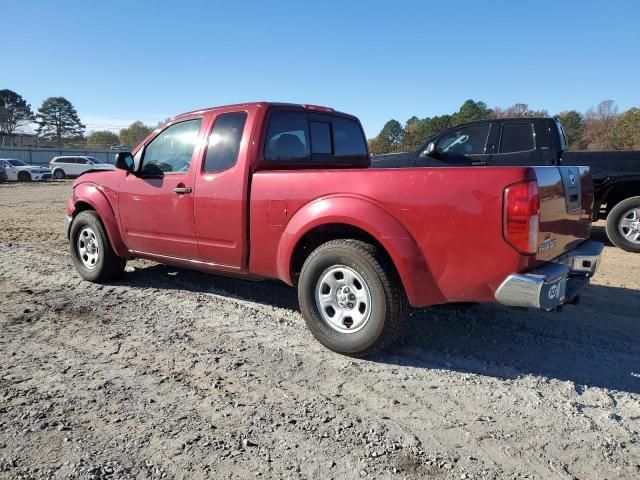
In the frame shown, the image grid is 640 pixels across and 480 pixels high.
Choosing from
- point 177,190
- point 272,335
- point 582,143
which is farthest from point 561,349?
point 582,143

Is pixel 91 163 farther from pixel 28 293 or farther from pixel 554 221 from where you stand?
pixel 554 221

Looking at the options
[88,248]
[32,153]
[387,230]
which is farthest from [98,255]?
[32,153]

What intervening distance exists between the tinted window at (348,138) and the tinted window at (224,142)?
114cm

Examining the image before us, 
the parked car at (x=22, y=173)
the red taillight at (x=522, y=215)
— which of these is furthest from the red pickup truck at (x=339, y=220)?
the parked car at (x=22, y=173)

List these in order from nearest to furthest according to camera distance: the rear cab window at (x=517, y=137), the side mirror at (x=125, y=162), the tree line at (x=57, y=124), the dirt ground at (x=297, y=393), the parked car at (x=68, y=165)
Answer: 1. the dirt ground at (x=297, y=393)
2. the side mirror at (x=125, y=162)
3. the rear cab window at (x=517, y=137)
4. the parked car at (x=68, y=165)
5. the tree line at (x=57, y=124)

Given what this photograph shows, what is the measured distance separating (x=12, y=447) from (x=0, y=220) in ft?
36.7

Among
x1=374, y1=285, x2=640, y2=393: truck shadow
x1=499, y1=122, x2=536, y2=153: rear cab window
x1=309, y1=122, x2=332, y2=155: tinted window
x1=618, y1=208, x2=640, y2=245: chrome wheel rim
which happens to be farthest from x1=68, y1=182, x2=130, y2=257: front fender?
x1=618, y1=208, x2=640, y2=245: chrome wheel rim

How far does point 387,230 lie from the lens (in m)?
3.36

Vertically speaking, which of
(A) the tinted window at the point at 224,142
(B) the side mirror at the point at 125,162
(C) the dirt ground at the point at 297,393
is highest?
(A) the tinted window at the point at 224,142

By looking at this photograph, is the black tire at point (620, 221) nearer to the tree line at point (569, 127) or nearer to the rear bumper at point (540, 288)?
the rear bumper at point (540, 288)

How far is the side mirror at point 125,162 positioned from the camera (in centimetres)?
511

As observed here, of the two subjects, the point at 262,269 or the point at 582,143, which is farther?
the point at 582,143

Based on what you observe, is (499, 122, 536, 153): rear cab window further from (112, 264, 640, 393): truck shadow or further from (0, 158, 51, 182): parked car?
(0, 158, 51, 182): parked car

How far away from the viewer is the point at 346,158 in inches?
207
